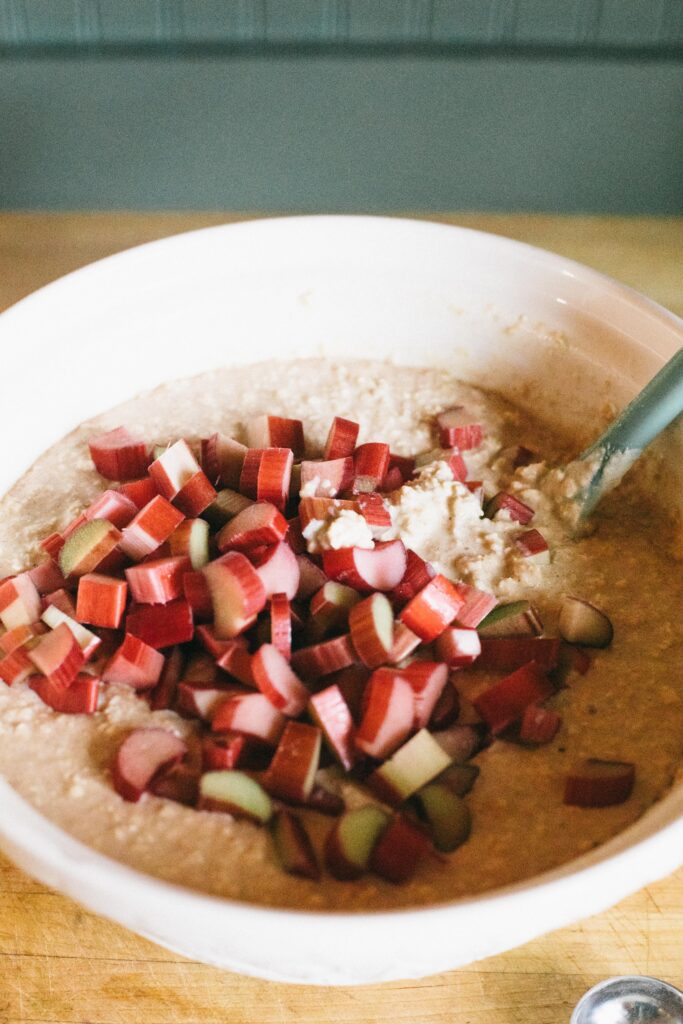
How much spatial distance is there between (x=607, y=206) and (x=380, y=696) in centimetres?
136

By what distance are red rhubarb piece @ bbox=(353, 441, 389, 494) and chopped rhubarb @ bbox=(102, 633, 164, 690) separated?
0.37m

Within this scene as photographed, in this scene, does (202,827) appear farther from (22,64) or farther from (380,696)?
(22,64)

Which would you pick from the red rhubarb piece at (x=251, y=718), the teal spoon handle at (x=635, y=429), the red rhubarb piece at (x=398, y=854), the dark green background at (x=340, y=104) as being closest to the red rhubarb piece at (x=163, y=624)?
the red rhubarb piece at (x=251, y=718)

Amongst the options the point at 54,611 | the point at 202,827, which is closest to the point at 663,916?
the point at 202,827

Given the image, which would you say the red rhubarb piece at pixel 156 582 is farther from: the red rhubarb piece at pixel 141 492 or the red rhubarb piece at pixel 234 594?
the red rhubarb piece at pixel 141 492

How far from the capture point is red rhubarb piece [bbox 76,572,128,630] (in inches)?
44.5

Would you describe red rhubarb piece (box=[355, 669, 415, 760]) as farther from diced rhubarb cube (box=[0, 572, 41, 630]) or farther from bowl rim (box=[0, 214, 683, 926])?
diced rhubarb cube (box=[0, 572, 41, 630])

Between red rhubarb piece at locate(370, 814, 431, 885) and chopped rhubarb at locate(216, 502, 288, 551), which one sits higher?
chopped rhubarb at locate(216, 502, 288, 551)

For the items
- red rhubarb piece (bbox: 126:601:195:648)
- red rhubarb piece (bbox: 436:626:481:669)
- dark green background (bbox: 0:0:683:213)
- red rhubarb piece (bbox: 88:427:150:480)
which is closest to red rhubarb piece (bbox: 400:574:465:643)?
red rhubarb piece (bbox: 436:626:481:669)

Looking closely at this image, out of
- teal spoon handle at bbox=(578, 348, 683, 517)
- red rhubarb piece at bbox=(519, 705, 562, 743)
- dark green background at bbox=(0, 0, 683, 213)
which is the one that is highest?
dark green background at bbox=(0, 0, 683, 213)

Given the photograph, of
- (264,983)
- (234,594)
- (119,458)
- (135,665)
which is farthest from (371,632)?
(119,458)

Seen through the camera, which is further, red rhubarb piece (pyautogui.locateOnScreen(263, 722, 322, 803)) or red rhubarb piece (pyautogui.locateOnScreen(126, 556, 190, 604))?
red rhubarb piece (pyautogui.locateOnScreen(126, 556, 190, 604))

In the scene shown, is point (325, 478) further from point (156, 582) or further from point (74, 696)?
point (74, 696)

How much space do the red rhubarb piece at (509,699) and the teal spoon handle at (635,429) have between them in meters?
0.33
